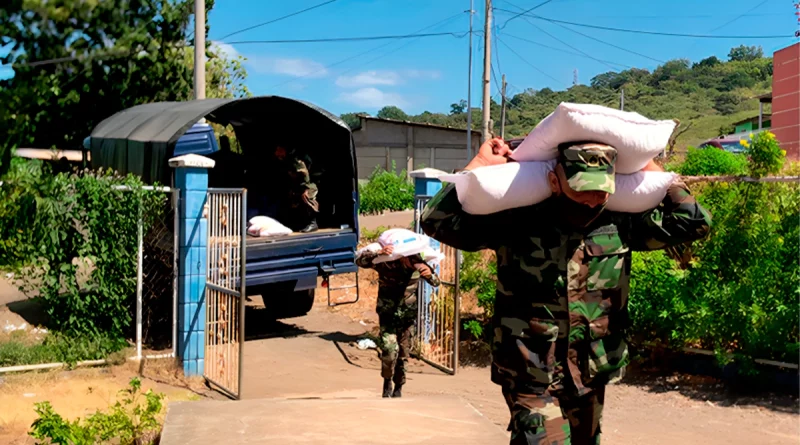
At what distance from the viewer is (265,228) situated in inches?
382

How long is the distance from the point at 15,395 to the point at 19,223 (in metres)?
5.19

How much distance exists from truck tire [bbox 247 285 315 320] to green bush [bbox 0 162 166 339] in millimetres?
2840

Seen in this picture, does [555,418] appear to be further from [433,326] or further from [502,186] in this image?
[433,326]

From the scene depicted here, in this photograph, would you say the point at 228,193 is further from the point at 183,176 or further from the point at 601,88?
the point at 601,88

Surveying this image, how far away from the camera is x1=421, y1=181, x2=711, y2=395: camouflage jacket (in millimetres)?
3295

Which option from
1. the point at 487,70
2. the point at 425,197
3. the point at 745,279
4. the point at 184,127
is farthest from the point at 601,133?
the point at 487,70

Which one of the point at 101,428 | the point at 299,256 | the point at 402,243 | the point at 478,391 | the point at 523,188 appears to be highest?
the point at 523,188

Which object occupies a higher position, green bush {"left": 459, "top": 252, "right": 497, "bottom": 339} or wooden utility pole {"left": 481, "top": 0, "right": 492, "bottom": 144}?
wooden utility pole {"left": 481, "top": 0, "right": 492, "bottom": 144}

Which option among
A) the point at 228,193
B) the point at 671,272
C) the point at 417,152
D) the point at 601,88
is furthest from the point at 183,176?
the point at 601,88

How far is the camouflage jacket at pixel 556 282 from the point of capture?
3.29 meters

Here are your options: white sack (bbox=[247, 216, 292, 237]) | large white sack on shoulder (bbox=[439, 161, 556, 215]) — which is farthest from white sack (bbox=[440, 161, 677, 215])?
white sack (bbox=[247, 216, 292, 237])

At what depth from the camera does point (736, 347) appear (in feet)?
23.3

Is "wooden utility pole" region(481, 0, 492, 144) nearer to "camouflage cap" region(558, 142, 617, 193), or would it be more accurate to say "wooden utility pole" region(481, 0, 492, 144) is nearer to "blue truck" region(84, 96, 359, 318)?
"blue truck" region(84, 96, 359, 318)

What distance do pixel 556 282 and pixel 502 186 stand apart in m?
0.48
